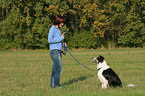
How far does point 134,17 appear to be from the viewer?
37.7 m

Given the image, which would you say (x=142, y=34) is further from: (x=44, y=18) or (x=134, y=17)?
(x=44, y=18)

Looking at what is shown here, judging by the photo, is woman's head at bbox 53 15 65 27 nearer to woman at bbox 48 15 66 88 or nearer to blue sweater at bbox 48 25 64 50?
woman at bbox 48 15 66 88

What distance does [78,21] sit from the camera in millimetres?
40406

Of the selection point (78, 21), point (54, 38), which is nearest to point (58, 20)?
point (54, 38)

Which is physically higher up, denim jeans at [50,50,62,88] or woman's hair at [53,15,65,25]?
woman's hair at [53,15,65,25]


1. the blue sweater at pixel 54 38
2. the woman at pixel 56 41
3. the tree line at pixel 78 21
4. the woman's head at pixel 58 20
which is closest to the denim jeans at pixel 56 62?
the woman at pixel 56 41

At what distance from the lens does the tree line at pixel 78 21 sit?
36.4 meters

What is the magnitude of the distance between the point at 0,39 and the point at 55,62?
104 ft

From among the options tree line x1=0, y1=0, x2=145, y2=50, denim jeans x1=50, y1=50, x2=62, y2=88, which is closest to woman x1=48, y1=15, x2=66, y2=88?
denim jeans x1=50, y1=50, x2=62, y2=88

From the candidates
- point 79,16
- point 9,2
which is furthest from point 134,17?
point 9,2

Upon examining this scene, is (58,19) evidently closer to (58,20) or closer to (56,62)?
(58,20)

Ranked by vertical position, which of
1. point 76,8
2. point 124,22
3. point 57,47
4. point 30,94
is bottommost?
point 30,94

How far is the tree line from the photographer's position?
1435 inches

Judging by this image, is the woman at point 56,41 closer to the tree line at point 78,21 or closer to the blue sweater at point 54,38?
the blue sweater at point 54,38
